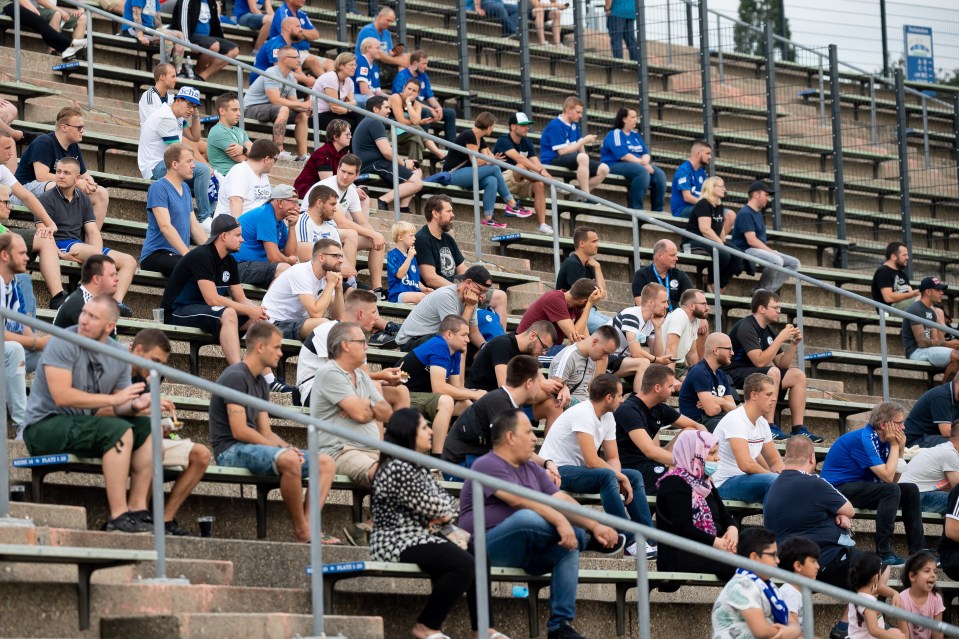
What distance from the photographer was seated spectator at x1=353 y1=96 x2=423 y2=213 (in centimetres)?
1434

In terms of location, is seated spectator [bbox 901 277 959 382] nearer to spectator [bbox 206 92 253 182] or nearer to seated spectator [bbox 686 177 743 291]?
seated spectator [bbox 686 177 743 291]

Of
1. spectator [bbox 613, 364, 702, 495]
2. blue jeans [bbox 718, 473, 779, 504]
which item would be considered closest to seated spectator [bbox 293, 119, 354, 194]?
spectator [bbox 613, 364, 702, 495]

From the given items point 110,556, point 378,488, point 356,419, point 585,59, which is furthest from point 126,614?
point 585,59

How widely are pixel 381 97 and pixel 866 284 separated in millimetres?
5631

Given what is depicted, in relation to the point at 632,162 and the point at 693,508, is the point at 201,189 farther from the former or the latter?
the point at 632,162

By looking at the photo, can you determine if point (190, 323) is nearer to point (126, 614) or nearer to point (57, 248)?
point (57, 248)

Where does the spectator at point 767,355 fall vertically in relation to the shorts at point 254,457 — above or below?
above

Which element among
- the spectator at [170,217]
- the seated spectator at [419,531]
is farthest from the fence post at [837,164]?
the seated spectator at [419,531]

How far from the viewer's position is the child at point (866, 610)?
9484mm

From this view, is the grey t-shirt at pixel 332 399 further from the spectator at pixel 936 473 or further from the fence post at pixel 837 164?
the fence post at pixel 837 164

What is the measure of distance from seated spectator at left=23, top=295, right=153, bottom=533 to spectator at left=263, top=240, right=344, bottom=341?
2.93 metres

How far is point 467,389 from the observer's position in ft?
35.1

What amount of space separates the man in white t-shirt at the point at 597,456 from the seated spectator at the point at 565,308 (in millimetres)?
1931

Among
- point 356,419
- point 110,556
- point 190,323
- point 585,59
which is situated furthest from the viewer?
point 585,59
